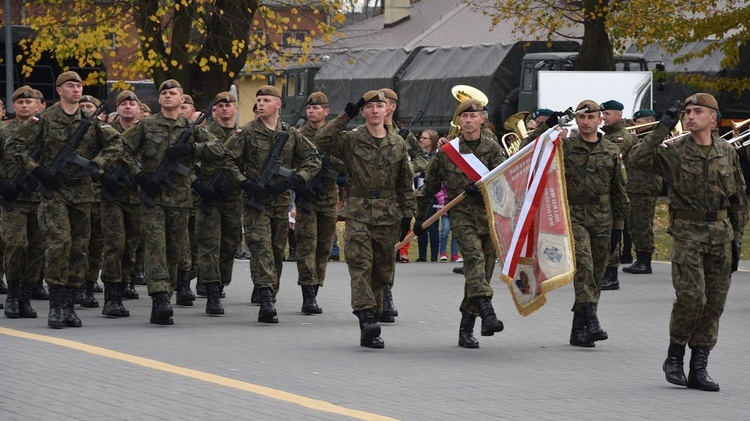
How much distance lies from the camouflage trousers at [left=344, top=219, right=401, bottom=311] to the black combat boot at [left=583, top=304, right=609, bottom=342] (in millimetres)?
1574

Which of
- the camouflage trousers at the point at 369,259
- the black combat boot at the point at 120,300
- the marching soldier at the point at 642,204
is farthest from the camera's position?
the marching soldier at the point at 642,204

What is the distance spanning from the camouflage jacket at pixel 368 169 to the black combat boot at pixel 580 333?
63.3 inches

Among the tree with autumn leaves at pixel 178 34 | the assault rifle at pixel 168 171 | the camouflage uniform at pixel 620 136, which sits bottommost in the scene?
the assault rifle at pixel 168 171

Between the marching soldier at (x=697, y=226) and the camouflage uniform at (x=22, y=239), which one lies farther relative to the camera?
the camouflage uniform at (x=22, y=239)

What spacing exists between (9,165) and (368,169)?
13.2ft

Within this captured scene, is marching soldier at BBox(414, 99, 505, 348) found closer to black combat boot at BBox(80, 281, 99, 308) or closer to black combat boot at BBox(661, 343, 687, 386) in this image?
black combat boot at BBox(661, 343, 687, 386)

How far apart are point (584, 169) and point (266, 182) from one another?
9.58ft

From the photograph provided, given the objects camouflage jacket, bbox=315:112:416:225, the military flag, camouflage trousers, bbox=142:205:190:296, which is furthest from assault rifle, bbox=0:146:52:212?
the military flag

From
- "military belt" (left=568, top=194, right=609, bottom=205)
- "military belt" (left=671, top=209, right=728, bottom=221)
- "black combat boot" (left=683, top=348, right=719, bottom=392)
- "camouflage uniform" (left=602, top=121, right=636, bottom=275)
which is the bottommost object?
"black combat boot" (left=683, top=348, right=719, bottom=392)

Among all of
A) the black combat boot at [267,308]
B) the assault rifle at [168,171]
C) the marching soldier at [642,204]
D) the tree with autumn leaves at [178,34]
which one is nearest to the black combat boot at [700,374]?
the black combat boot at [267,308]

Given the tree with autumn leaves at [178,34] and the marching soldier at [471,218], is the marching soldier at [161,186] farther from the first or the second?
the tree with autumn leaves at [178,34]

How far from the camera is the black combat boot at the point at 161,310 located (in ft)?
42.1

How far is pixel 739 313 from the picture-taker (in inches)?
573

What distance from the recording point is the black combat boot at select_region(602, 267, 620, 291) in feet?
54.3
